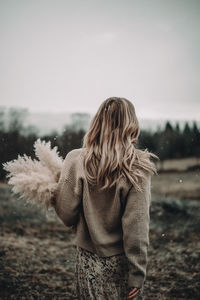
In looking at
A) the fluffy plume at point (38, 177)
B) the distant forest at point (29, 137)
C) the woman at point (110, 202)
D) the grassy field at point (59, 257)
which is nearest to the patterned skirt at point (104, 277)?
the woman at point (110, 202)

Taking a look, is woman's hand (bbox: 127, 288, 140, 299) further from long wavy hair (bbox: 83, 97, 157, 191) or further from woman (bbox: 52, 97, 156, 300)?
long wavy hair (bbox: 83, 97, 157, 191)

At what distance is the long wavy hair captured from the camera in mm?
1771

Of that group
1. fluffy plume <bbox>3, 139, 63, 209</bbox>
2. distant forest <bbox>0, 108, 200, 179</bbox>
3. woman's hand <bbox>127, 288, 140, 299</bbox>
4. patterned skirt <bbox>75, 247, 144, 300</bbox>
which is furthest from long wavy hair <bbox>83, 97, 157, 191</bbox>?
distant forest <bbox>0, 108, 200, 179</bbox>

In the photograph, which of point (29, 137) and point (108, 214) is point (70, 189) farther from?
point (29, 137)

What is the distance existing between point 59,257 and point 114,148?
486 centimetres

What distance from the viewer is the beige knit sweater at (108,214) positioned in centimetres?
179

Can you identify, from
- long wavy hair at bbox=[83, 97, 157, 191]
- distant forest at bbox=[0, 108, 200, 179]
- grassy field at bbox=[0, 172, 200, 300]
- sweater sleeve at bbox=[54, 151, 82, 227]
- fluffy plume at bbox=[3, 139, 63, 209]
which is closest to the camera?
long wavy hair at bbox=[83, 97, 157, 191]

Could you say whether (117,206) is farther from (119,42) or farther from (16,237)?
(119,42)

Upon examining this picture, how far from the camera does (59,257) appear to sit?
589 cm

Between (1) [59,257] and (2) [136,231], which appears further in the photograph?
(1) [59,257]

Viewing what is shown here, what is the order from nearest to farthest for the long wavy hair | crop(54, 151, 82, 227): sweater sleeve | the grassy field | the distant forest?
the long wavy hair → crop(54, 151, 82, 227): sweater sleeve → the grassy field → the distant forest

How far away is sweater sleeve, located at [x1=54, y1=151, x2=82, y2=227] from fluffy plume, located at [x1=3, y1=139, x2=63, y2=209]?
12 cm

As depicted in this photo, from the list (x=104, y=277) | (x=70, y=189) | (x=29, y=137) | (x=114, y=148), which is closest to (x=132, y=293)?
(x=104, y=277)

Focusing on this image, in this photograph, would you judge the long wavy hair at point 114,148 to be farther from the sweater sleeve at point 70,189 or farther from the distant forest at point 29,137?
the distant forest at point 29,137
